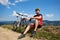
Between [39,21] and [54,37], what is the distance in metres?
2.31

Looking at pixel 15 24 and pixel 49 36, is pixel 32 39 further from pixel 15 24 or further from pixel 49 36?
pixel 15 24

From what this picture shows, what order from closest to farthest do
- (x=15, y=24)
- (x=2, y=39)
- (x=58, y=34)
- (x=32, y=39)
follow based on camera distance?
(x=2, y=39) → (x=32, y=39) → (x=58, y=34) → (x=15, y=24)

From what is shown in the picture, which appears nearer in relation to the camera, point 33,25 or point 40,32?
point 33,25

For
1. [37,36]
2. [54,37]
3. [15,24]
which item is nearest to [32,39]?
[37,36]

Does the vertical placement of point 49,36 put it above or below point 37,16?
below

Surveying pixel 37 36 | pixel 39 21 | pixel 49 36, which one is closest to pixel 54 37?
pixel 49 36

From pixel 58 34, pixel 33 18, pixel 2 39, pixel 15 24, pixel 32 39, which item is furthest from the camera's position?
pixel 15 24

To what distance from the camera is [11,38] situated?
33.5 feet

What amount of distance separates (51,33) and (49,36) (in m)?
0.69

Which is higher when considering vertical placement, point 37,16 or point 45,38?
point 37,16

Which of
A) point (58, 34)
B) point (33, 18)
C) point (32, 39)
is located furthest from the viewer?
point (58, 34)

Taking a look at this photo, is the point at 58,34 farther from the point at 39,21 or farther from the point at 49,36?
the point at 39,21

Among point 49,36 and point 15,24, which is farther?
point 15,24

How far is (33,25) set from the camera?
9.25 m
